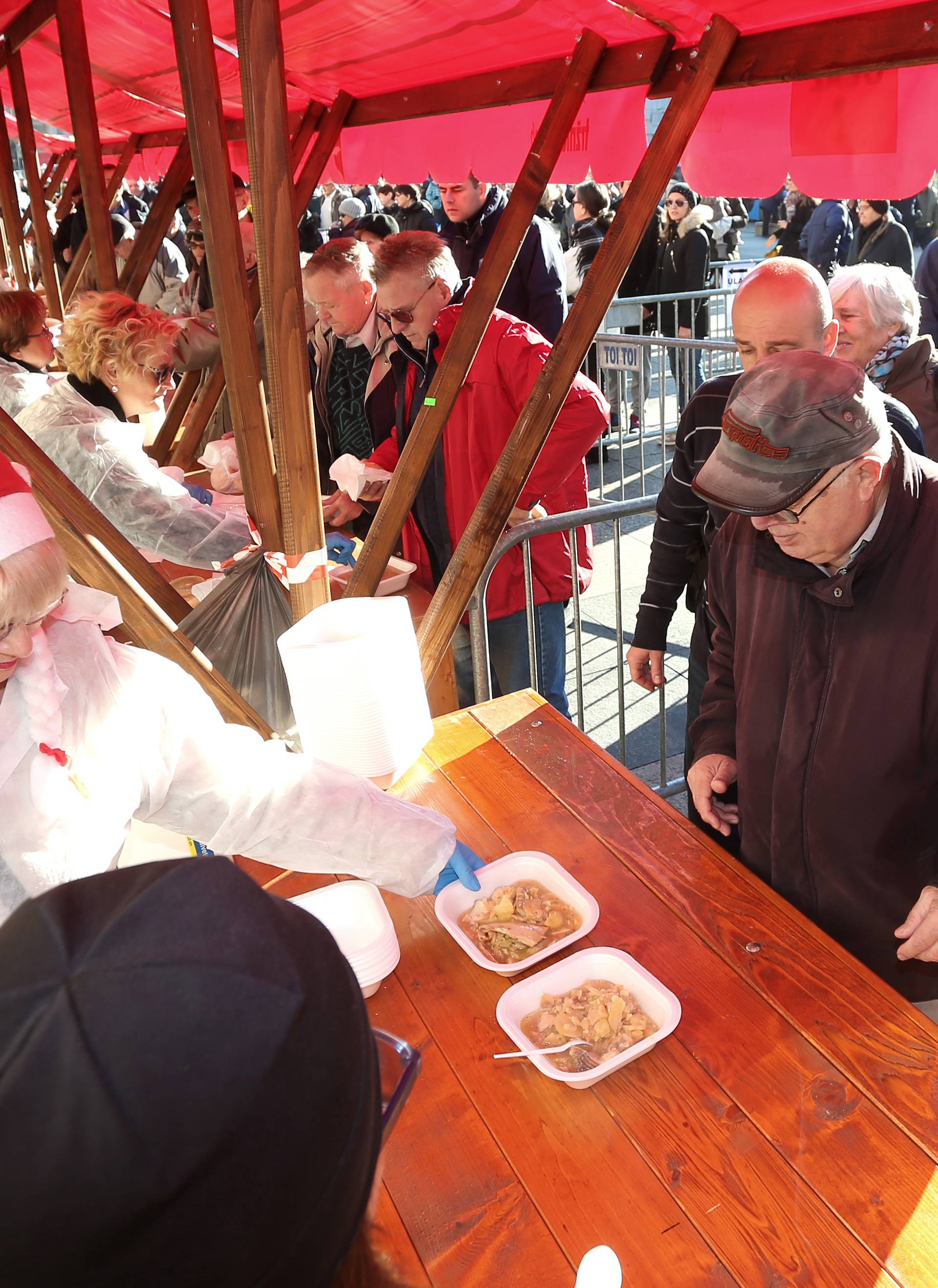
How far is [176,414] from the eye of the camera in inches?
237

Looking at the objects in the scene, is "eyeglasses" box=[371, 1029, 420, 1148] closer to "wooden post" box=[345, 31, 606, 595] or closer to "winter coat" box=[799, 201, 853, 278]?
"wooden post" box=[345, 31, 606, 595]

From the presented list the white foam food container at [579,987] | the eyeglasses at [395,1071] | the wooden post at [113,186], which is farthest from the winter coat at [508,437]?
the wooden post at [113,186]

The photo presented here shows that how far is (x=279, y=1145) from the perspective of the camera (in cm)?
64

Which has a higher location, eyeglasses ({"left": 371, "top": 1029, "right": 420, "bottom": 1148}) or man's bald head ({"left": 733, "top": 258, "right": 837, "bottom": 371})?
man's bald head ({"left": 733, "top": 258, "right": 837, "bottom": 371})

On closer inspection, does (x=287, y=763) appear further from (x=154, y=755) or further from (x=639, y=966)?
(x=639, y=966)

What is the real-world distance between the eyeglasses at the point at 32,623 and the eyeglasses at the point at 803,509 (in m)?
1.23

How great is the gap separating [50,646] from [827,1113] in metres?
1.43

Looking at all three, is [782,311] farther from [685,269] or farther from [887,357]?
[685,269]

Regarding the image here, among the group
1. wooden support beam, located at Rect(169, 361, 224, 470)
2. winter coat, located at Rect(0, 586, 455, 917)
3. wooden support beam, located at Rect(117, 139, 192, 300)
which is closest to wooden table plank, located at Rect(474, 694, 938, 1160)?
winter coat, located at Rect(0, 586, 455, 917)

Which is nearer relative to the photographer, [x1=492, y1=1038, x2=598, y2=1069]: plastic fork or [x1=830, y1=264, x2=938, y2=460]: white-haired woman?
[x1=492, y1=1038, x2=598, y2=1069]: plastic fork

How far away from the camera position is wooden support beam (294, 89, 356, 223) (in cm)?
470

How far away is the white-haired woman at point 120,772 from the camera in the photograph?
149 centimetres

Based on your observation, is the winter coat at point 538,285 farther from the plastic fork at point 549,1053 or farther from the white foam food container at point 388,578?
the plastic fork at point 549,1053

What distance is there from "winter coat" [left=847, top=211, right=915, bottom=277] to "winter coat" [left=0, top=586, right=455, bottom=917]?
7.45m
